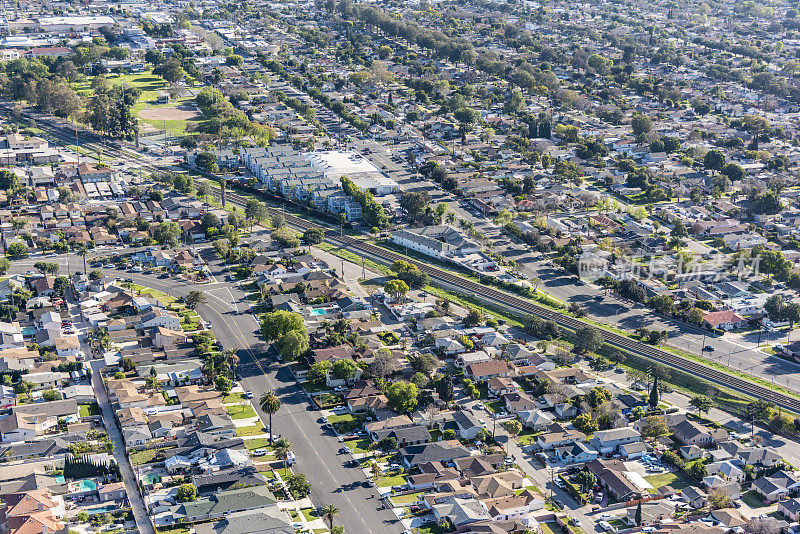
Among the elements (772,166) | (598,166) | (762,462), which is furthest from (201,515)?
(772,166)

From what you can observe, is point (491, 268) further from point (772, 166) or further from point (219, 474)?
point (772, 166)

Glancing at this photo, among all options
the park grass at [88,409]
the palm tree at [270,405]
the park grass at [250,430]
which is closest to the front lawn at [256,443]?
the palm tree at [270,405]

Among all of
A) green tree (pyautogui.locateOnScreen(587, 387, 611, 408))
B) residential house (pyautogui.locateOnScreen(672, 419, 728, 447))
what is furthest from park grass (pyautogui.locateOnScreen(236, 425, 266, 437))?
residential house (pyautogui.locateOnScreen(672, 419, 728, 447))

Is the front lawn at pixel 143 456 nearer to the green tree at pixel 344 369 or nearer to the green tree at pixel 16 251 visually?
the green tree at pixel 344 369

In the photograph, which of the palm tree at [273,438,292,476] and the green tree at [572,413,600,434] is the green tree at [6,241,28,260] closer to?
the palm tree at [273,438,292,476]

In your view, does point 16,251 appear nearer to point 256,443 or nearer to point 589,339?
point 256,443

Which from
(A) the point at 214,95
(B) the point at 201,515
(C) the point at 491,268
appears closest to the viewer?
(B) the point at 201,515
